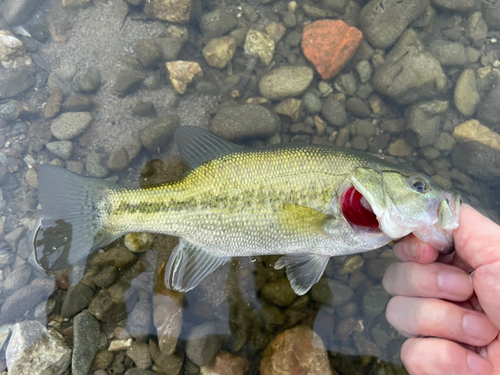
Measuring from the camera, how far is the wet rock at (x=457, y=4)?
3.62 meters

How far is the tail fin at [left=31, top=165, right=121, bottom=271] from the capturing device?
2.28 meters

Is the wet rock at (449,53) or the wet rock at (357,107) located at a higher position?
the wet rock at (449,53)

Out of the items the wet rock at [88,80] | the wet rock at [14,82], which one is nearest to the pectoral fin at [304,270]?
the wet rock at [88,80]

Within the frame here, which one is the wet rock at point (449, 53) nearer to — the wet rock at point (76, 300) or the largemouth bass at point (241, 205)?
the largemouth bass at point (241, 205)

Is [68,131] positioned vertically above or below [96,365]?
above

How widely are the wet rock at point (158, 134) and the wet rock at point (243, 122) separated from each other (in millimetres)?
495

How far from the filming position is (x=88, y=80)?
3463 mm

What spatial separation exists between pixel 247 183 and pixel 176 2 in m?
2.84

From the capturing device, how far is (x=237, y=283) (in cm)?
289

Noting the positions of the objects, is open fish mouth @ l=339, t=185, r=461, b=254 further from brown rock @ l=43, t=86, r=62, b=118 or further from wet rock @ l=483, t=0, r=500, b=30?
brown rock @ l=43, t=86, r=62, b=118

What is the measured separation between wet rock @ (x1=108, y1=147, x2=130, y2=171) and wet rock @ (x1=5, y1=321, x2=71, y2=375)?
1726 mm

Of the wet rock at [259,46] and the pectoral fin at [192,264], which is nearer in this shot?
the pectoral fin at [192,264]

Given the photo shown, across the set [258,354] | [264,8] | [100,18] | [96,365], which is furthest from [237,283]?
[100,18]

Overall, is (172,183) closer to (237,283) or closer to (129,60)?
(237,283)
